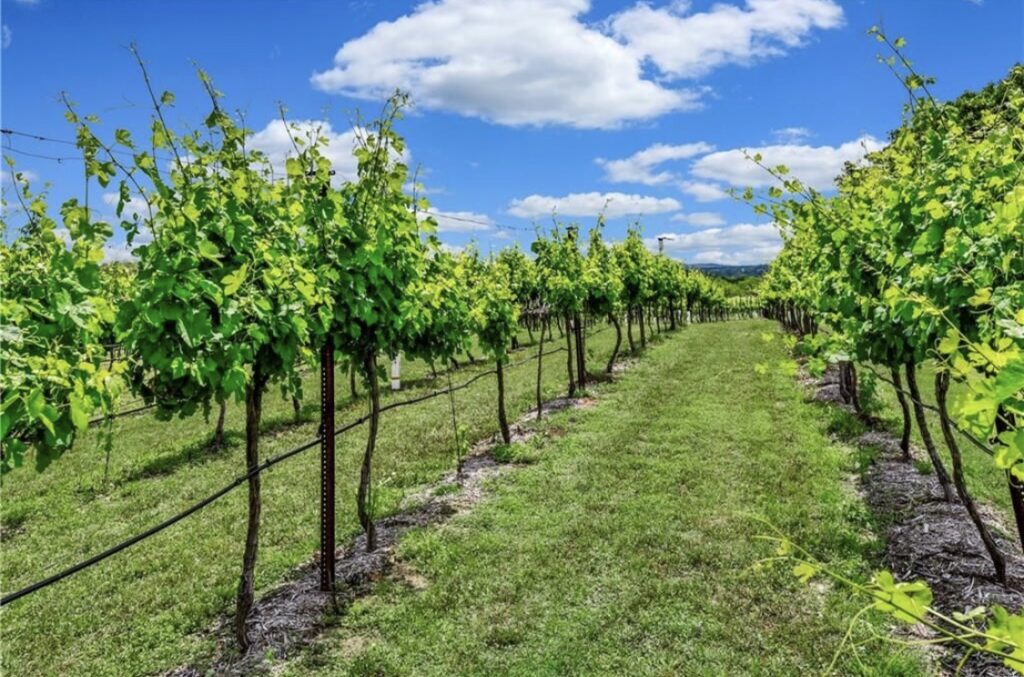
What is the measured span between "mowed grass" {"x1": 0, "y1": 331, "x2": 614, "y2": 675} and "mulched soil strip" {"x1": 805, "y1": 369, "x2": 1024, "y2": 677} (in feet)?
17.6

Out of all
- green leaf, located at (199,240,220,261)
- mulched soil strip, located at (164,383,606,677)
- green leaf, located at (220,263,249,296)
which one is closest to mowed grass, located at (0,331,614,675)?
mulched soil strip, located at (164,383,606,677)

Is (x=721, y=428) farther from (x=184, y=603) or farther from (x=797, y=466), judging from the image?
(x=184, y=603)

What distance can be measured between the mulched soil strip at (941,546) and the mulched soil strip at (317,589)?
14.6 ft

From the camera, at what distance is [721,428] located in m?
10.5

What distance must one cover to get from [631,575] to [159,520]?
5737 millimetres

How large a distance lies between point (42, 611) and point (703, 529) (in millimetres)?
6245

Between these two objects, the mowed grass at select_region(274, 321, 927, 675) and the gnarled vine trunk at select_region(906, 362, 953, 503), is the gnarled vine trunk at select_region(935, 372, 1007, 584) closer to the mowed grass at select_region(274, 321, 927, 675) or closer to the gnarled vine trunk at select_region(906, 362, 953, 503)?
the gnarled vine trunk at select_region(906, 362, 953, 503)

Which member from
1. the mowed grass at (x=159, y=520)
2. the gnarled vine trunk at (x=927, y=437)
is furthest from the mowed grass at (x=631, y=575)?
the mowed grass at (x=159, y=520)

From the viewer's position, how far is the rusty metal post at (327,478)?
5219 mm

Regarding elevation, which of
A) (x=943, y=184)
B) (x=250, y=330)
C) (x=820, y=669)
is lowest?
(x=820, y=669)

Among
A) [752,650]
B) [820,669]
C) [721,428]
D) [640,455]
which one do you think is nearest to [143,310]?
[752,650]

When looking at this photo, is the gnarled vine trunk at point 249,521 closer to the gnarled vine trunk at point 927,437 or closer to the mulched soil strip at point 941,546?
the mulched soil strip at point 941,546

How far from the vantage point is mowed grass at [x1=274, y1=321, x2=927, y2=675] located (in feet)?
14.4

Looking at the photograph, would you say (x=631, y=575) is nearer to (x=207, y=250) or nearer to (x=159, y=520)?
(x=207, y=250)
